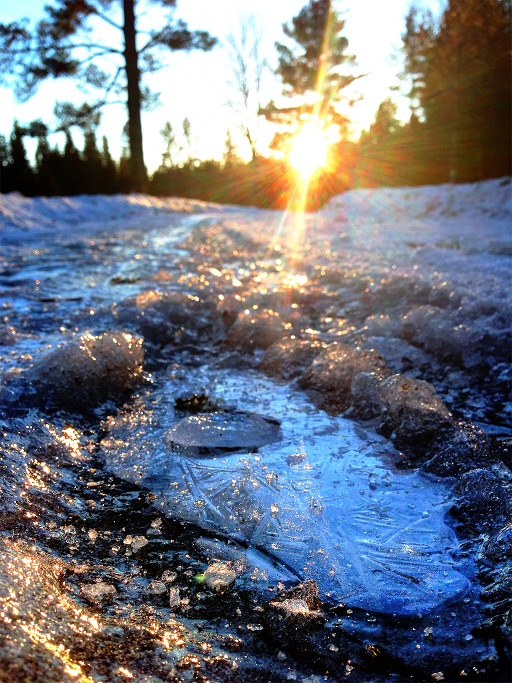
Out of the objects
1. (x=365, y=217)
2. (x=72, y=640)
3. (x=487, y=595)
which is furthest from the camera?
(x=365, y=217)

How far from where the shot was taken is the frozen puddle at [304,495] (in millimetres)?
856

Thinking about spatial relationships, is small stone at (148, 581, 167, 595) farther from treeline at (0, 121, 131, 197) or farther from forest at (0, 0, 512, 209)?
treeline at (0, 121, 131, 197)

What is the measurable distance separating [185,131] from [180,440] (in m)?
41.1

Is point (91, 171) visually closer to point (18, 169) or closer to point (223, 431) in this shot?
point (18, 169)

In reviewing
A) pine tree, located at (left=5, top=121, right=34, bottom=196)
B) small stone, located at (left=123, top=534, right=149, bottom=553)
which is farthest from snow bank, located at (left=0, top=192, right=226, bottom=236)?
small stone, located at (left=123, top=534, right=149, bottom=553)

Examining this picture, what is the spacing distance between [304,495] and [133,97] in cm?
1266

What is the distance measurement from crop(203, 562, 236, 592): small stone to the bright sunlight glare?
1608 cm

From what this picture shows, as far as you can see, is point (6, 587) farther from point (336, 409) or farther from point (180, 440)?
point (336, 409)

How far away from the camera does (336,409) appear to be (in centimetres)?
155

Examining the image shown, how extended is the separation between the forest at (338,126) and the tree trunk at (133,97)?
0.05 meters

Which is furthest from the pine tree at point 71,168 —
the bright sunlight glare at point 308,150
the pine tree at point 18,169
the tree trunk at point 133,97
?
the bright sunlight glare at point 308,150

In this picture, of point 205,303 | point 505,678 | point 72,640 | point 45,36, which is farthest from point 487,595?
point 45,36

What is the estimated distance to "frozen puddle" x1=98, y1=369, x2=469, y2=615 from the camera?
2.81ft

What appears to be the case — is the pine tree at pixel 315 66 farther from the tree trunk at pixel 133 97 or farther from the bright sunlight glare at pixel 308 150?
the tree trunk at pixel 133 97
